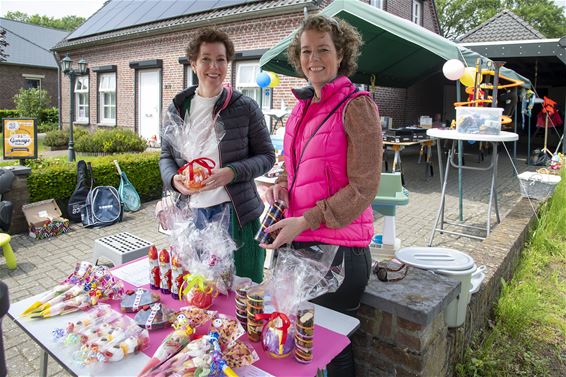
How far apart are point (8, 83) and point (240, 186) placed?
33.4 m

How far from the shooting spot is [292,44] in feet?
6.25

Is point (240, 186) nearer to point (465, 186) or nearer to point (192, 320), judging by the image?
point (192, 320)

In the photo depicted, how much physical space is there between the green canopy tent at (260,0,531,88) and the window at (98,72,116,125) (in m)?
10.7

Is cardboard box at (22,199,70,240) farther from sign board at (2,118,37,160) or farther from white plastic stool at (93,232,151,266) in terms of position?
white plastic stool at (93,232,151,266)

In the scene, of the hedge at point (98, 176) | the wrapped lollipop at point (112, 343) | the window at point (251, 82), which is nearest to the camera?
the wrapped lollipop at point (112, 343)

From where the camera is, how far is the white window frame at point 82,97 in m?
17.9

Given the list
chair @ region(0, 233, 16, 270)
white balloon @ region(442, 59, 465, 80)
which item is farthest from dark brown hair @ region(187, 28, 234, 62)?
white balloon @ region(442, 59, 465, 80)

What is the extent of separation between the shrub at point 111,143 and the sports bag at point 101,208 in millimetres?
6211

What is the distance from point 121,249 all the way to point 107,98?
608 inches

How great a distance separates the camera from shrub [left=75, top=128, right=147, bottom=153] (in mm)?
12312

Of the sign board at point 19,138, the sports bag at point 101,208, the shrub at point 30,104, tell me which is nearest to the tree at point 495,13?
the shrub at point 30,104

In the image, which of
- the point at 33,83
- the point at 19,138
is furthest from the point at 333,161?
the point at 33,83

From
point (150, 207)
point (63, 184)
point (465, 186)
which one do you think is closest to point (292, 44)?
point (63, 184)

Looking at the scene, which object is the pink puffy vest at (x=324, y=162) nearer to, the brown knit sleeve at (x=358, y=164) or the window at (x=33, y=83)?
the brown knit sleeve at (x=358, y=164)
